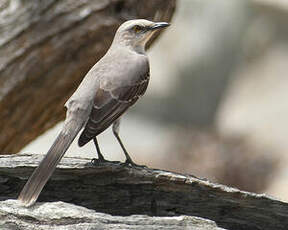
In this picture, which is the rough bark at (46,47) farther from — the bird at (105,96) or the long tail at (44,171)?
the long tail at (44,171)

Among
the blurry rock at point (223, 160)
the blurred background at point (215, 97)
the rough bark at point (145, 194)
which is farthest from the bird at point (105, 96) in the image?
the blurred background at point (215, 97)

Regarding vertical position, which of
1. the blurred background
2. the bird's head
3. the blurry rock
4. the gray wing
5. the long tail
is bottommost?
the blurry rock

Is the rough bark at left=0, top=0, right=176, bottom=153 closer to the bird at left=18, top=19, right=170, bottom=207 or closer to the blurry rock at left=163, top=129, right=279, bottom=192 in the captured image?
the bird at left=18, top=19, right=170, bottom=207

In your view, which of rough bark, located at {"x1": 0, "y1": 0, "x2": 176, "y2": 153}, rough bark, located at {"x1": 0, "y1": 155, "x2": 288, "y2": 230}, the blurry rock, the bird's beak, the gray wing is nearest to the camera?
rough bark, located at {"x1": 0, "y1": 155, "x2": 288, "y2": 230}

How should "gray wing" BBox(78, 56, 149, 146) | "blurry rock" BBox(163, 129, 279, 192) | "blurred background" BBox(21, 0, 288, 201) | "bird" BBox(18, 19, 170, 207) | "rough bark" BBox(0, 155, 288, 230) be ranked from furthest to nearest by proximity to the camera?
"blurred background" BBox(21, 0, 288, 201) → "blurry rock" BBox(163, 129, 279, 192) → "gray wing" BBox(78, 56, 149, 146) → "rough bark" BBox(0, 155, 288, 230) → "bird" BBox(18, 19, 170, 207)

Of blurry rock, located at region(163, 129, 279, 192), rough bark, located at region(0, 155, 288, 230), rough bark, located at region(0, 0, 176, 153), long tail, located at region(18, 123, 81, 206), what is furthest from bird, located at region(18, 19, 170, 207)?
blurry rock, located at region(163, 129, 279, 192)

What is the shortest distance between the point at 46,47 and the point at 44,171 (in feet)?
6.68

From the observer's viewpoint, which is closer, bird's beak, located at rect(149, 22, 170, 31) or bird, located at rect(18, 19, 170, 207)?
bird, located at rect(18, 19, 170, 207)

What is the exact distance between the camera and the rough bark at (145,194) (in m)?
5.53

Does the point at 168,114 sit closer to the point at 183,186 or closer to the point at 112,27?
the point at 112,27

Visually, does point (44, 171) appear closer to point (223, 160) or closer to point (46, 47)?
point (46, 47)

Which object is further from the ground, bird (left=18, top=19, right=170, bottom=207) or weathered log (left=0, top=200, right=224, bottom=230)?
bird (left=18, top=19, right=170, bottom=207)

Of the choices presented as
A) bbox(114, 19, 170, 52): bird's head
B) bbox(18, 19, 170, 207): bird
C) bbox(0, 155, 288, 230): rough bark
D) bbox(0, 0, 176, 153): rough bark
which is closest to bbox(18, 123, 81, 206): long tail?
bbox(18, 19, 170, 207): bird

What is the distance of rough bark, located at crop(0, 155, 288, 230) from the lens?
5.53 meters
